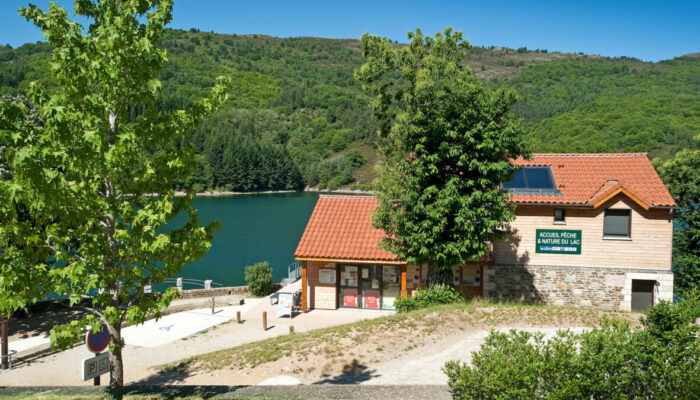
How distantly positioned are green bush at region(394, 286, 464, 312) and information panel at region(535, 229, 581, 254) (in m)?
4.37

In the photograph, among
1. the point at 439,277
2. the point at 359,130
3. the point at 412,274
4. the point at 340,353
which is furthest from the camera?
the point at 359,130

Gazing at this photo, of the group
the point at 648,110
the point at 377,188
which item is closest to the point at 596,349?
the point at 377,188

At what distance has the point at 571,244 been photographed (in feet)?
59.4

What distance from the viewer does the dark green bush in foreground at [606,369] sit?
20.8 feet

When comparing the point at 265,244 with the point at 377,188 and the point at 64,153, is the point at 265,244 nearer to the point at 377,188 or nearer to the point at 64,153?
the point at 377,188

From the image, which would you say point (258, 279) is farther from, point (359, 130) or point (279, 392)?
point (359, 130)

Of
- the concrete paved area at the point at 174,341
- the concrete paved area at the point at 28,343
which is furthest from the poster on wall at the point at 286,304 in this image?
the concrete paved area at the point at 28,343

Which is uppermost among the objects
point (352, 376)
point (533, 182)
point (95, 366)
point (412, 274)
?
point (533, 182)

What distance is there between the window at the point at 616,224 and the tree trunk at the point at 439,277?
6.47 metres

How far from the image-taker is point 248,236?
55188 mm

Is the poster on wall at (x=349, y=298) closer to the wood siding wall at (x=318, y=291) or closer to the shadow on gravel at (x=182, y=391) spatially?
the wood siding wall at (x=318, y=291)

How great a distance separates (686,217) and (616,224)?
309 inches

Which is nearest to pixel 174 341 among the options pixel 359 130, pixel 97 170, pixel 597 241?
pixel 97 170

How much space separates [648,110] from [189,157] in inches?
5233
